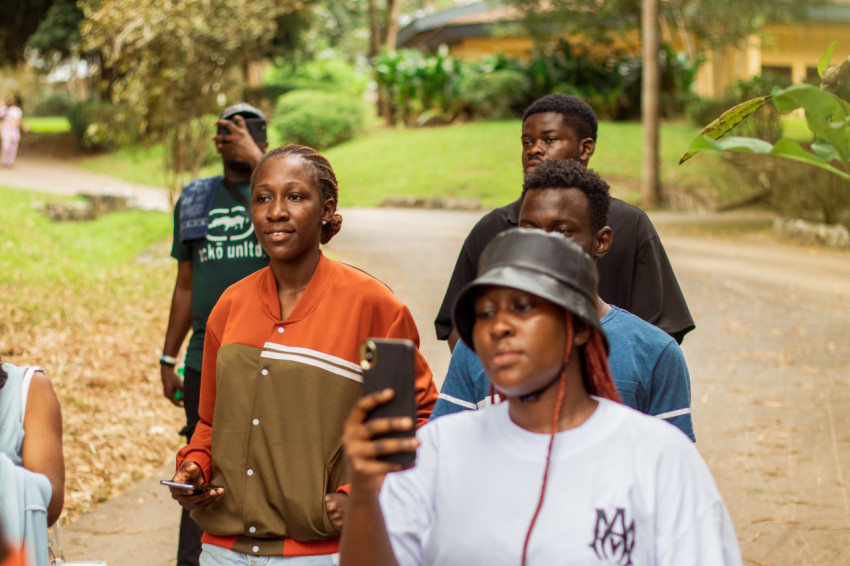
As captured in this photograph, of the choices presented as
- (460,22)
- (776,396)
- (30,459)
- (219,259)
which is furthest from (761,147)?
(460,22)

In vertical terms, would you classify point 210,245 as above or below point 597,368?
below

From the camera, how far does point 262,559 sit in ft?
9.55

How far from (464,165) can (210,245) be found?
68.0 feet

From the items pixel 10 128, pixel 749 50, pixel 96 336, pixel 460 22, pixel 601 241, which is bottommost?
pixel 96 336

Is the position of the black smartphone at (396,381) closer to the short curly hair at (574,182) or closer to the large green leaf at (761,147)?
the large green leaf at (761,147)

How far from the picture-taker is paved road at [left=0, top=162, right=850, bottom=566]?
5613 mm

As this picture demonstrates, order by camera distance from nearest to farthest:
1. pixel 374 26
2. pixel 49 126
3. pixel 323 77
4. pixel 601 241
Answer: pixel 601 241, pixel 323 77, pixel 374 26, pixel 49 126

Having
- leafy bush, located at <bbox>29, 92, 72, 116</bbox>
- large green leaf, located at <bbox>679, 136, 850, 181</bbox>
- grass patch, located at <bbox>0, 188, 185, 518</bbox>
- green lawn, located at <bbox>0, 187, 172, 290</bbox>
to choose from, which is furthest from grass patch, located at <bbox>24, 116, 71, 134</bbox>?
large green leaf, located at <bbox>679, 136, 850, 181</bbox>

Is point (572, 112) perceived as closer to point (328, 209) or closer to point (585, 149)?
point (585, 149)

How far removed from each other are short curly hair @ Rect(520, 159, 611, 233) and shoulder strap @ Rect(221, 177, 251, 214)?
1.76 metres

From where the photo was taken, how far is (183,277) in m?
4.77

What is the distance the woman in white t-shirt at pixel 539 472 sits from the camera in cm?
186

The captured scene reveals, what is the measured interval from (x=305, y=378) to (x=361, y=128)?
1162 inches

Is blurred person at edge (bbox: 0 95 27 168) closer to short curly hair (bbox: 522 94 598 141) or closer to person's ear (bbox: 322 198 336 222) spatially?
short curly hair (bbox: 522 94 598 141)
